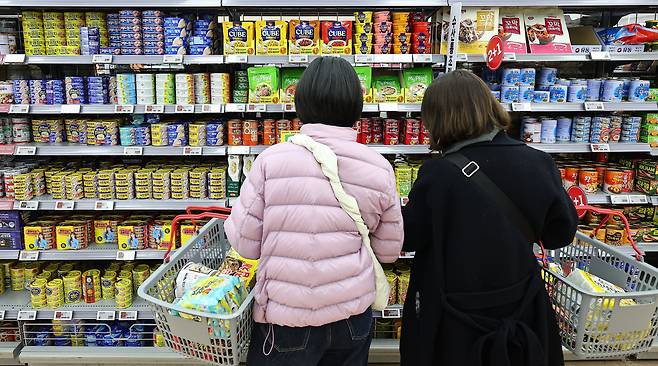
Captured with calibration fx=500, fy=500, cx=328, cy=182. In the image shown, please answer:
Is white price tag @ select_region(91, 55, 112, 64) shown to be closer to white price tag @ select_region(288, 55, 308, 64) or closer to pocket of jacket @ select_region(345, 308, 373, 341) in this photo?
white price tag @ select_region(288, 55, 308, 64)

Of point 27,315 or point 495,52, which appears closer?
point 495,52

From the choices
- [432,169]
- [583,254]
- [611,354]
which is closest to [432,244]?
[432,169]

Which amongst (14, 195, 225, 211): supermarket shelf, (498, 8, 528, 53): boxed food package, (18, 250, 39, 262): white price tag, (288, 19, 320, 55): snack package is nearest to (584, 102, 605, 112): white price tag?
(498, 8, 528, 53): boxed food package

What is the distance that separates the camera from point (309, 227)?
1518 millimetres

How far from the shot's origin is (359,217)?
61.3 inches

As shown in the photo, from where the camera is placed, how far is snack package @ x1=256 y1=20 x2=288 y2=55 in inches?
121

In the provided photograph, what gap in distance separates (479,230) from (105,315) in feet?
8.48

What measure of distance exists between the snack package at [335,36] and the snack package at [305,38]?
1.7 inches

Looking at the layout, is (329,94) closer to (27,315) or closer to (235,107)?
(235,107)

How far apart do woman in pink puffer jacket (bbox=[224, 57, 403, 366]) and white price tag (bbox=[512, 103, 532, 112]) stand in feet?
6.08

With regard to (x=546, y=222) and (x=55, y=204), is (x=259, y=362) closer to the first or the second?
(x=546, y=222)

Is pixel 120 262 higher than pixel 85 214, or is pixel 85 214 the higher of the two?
pixel 85 214

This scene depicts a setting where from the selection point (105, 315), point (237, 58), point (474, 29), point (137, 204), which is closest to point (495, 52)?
point (474, 29)

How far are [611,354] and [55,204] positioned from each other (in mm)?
3179
